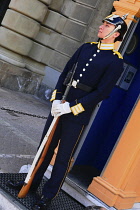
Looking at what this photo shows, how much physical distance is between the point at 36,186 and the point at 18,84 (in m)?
6.11

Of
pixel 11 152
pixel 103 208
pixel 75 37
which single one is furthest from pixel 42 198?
pixel 75 37

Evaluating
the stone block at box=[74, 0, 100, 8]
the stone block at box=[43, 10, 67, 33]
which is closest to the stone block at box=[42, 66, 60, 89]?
the stone block at box=[43, 10, 67, 33]

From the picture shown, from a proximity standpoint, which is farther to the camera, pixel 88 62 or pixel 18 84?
pixel 18 84

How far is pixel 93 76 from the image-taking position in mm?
3115

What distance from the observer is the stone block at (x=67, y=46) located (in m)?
9.76

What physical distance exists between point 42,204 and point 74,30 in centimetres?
717

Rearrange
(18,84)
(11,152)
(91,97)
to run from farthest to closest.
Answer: (18,84) < (11,152) < (91,97)

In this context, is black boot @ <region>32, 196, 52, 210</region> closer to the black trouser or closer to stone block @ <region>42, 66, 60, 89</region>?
the black trouser

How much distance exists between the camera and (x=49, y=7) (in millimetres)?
9805

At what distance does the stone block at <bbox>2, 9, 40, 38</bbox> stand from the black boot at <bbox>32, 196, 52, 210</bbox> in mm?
6726

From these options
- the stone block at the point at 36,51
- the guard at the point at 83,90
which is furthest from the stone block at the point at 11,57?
the guard at the point at 83,90

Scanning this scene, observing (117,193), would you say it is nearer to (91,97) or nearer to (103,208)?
(103,208)

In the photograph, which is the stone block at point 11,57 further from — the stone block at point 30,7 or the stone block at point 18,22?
the stone block at point 30,7

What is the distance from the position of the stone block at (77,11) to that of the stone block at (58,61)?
104 cm
